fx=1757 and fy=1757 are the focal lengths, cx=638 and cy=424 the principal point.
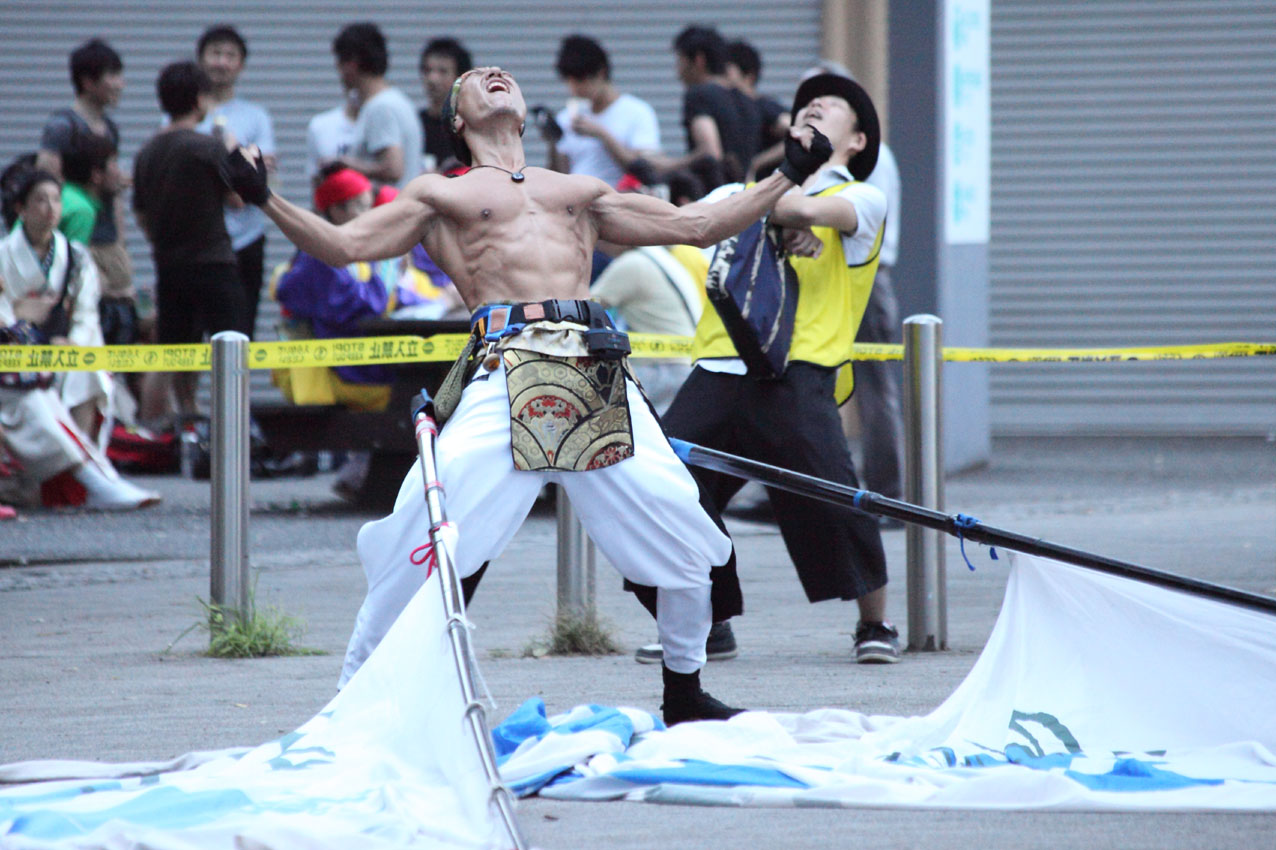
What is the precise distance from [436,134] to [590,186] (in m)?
8.27

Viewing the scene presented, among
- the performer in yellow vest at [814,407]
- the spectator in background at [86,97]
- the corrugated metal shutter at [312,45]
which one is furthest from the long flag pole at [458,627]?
the corrugated metal shutter at [312,45]

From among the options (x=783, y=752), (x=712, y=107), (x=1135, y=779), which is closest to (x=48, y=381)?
(x=712, y=107)

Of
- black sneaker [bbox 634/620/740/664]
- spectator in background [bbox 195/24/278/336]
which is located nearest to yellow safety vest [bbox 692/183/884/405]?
black sneaker [bbox 634/620/740/664]

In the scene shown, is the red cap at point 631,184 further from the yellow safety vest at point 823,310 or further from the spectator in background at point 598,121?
the yellow safety vest at point 823,310

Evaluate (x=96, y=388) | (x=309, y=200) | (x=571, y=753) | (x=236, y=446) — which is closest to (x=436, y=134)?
(x=309, y=200)

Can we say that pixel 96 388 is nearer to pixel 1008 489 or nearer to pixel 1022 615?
pixel 1008 489

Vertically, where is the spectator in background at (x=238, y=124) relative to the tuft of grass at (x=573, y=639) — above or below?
above

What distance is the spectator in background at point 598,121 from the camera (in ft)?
36.5

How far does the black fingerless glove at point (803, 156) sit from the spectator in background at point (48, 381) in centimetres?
580

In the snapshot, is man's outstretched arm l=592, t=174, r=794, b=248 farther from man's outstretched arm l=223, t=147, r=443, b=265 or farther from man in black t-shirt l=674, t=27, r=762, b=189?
man in black t-shirt l=674, t=27, r=762, b=189

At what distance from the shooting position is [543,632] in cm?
655

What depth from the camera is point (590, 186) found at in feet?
15.8

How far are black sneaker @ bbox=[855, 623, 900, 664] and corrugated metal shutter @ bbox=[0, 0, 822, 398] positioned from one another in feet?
30.0

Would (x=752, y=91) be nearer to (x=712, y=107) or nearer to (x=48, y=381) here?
(x=712, y=107)
